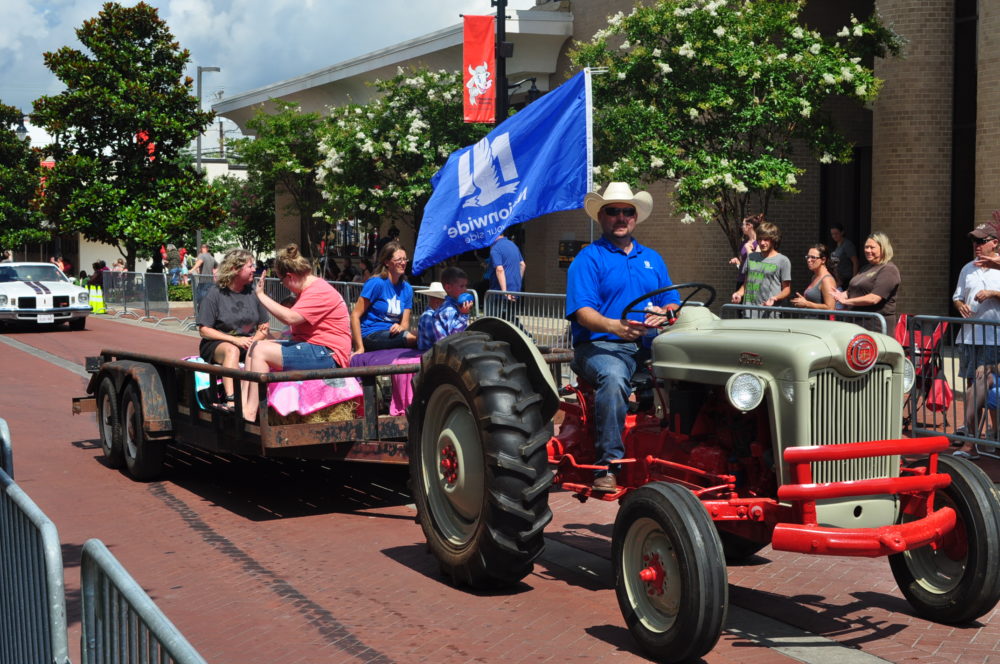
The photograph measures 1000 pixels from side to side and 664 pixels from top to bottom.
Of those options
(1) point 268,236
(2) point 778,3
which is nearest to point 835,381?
(2) point 778,3

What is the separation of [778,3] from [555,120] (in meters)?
9.67

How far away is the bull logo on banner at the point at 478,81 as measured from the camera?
2017cm

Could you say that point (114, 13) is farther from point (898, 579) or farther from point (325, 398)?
point (898, 579)

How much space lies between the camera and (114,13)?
118 ft

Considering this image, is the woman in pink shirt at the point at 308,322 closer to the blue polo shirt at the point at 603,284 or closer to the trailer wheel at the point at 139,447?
the trailer wheel at the point at 139,447

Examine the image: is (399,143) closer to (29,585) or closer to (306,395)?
(306,395)

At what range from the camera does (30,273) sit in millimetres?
27328

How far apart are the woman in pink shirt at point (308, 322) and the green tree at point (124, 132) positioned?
29317mm

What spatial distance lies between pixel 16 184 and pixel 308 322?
4780 centimetres

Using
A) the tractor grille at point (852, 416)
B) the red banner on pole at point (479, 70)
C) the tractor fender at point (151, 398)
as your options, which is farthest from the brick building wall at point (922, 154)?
the tractor grille at point (852, 416)

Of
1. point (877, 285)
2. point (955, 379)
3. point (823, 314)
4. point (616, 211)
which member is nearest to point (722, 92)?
point (877, 285)

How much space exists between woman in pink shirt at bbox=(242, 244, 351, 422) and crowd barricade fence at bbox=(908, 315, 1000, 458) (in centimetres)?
463

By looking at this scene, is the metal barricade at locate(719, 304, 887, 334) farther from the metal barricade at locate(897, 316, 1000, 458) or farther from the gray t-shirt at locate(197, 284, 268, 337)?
the gray t-shirt at locate(197, 284, 268, 337)

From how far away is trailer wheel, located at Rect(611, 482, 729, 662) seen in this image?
16.0ft
